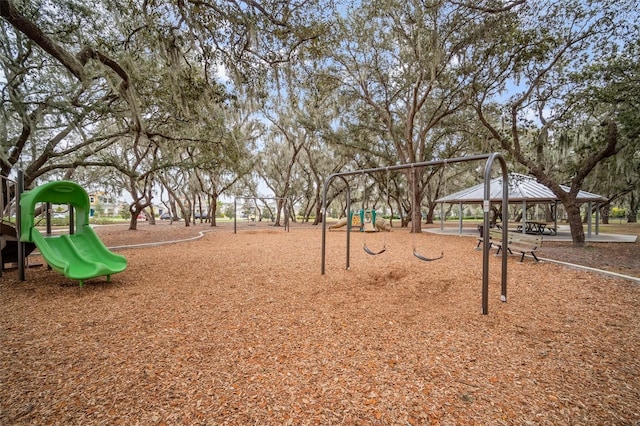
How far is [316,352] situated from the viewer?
2.26 m

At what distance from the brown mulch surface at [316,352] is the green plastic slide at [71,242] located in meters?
0.28

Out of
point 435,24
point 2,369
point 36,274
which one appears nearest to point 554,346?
point 2,369

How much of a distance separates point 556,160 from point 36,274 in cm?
2391

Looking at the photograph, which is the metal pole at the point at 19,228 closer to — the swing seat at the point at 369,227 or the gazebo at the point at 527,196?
the swing seat at the point at 369,227

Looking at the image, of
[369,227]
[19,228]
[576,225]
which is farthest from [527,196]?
[19,228]

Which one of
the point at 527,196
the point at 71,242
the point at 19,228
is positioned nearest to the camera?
the point at 19,228

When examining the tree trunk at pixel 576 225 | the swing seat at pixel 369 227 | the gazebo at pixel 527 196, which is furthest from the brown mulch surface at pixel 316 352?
the swing seat at pixel 369 227

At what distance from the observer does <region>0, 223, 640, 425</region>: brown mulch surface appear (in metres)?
1.62

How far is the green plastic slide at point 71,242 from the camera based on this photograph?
12.6 ft

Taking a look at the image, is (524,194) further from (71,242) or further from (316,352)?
(71,242)

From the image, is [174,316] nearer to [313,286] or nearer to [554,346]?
[313,286]

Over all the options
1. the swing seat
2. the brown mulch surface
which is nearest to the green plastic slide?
the brown mulch surface

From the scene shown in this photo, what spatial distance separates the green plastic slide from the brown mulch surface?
10.9 inches

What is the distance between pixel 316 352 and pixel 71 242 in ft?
14.4
